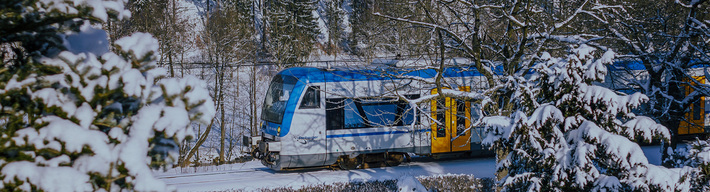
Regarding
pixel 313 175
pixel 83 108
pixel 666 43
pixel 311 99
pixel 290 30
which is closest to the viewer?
pixel 83 108

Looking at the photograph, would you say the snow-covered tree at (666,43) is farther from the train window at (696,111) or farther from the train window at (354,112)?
the train window at (354,112)

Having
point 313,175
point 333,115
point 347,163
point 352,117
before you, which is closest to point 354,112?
point 352,117

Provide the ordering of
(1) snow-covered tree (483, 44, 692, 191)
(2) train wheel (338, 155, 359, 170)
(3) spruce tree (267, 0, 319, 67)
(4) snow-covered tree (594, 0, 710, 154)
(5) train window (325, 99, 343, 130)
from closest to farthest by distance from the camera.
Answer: (1) snow-covered tree (483, 44, 692, 191)
(4) snow-covered tree (594, 0, 710, 154)
(5) train window (325, 99, 343, 130)
(2) train wheel (338, 155, 359, 170)
(3) spruce tree (267, 0, 319, 67)

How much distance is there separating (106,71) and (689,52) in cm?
1006

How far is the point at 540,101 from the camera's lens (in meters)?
6.62

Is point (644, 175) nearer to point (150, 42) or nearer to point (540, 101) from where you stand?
point (540, 101)

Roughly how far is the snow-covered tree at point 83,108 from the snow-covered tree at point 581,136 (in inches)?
168

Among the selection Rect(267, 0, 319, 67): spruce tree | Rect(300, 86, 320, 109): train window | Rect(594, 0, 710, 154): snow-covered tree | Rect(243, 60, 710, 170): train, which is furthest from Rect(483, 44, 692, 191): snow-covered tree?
Rect(267, 0, 319, 67): spruce tree

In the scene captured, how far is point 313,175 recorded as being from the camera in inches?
476

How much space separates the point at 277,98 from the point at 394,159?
3362 millimetres

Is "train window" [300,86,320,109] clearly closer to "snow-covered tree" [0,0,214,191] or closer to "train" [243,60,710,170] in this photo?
"train" [243,60,710,170]

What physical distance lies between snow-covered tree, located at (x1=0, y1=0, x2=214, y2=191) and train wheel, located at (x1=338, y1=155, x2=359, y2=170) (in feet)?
33.2

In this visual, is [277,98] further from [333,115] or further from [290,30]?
[290,30]

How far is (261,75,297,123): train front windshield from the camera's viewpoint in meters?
12.5
